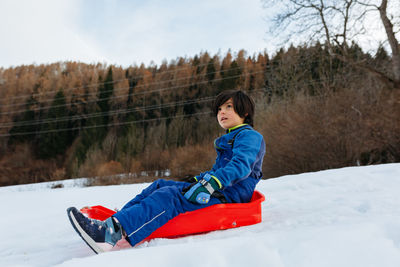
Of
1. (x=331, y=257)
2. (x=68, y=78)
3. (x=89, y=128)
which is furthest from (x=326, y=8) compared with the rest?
(x=68, y=78)

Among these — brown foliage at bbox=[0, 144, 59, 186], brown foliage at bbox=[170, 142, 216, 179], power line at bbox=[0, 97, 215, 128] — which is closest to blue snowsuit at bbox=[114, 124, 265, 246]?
brown foliage at bbox=[170, 142, 216, 179]

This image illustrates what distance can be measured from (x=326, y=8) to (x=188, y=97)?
1371 centimetres

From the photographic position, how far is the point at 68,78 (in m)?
29.0

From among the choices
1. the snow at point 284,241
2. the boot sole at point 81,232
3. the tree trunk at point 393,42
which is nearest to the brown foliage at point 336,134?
the tree trunk at point 393,42

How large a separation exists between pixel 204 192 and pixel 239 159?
0.32m

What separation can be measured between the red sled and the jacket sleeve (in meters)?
0.19

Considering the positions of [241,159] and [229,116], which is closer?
[241,159]

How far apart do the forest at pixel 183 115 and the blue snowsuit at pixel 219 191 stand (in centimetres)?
615

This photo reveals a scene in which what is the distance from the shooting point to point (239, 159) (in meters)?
1.75

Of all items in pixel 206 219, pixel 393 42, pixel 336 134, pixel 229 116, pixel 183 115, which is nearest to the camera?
pixel 206 219

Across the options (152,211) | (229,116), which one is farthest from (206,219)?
(229,116)

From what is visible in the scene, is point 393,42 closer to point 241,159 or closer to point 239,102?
point 239,102

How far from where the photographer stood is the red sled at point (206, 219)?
167 centimetres

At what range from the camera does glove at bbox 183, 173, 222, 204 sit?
1.62 m
